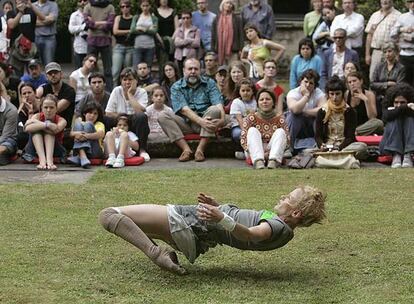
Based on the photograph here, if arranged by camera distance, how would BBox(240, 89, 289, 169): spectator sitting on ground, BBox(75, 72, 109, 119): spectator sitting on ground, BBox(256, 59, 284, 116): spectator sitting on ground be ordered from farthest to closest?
BBox(256, 59, 284, 116): spectator sitting on ground, BBox(75, 72, 109, 119): spectator sitting on ground, BBox(240, 89, 289, 169): spectator sitting on ground

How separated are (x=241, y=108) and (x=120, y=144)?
1.62 meters

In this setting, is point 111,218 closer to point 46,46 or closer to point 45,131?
point 45,131

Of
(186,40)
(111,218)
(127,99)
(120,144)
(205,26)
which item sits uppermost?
(111,218)

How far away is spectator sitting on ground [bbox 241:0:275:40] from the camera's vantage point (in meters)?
16.5

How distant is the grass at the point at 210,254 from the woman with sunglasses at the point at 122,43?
5377 millimetres

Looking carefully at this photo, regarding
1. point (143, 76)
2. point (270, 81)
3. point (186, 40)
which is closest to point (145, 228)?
point (270, 81)

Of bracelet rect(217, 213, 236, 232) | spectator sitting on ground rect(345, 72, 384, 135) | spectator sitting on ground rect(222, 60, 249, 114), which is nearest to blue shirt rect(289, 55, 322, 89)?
spectator sitting on ground rect(222, 60, 249, 114)

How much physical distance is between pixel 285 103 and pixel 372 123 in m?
1.29

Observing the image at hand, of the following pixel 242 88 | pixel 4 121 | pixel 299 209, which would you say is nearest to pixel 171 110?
pixel 242 88

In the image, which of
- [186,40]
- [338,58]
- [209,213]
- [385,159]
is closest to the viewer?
[209,213]

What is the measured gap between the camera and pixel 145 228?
7074 mm

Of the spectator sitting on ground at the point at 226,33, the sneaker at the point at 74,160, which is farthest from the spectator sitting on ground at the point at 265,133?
the spectator sitting on ground at the point at 226,33

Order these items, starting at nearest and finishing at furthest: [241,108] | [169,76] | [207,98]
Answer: [241,108] < [207,98] < [169,76]

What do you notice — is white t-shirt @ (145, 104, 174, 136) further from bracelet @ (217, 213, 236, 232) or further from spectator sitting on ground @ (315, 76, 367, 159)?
bracelet @ (217, 213, 236, 232)
